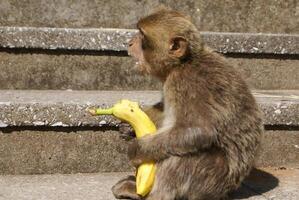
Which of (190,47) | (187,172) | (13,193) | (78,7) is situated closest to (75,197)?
(13,193)

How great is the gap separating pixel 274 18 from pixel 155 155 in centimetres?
220

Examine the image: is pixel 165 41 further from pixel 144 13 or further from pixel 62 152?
pixel 144 13

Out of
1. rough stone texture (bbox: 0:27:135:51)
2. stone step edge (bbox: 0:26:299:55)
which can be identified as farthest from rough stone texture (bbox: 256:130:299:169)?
rough stone texture (bbox: 0:27:135:51)

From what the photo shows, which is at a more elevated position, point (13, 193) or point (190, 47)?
point (190, 47)

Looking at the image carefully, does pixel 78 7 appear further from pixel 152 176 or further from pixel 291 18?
pixel 152 176

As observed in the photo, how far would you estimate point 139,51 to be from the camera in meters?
3.33

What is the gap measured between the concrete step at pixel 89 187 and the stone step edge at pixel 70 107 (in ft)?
0.95

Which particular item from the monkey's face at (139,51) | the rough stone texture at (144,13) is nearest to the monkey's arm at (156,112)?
the monkey's face at (139,51)

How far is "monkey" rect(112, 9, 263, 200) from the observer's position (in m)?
3.08

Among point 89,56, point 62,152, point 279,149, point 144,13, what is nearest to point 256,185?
point 279,149

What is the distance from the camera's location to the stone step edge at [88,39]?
4219mm

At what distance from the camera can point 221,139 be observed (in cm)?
314

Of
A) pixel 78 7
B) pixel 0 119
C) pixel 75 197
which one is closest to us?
pixel 75 197

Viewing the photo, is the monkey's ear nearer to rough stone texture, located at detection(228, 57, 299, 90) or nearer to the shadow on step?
the shadow on step
